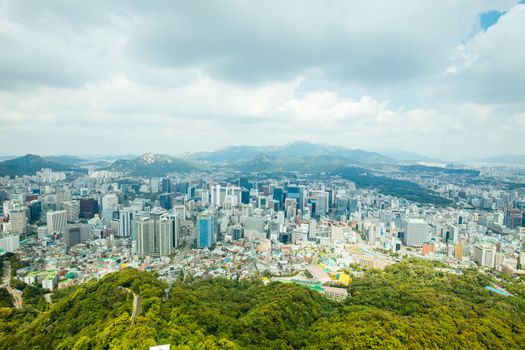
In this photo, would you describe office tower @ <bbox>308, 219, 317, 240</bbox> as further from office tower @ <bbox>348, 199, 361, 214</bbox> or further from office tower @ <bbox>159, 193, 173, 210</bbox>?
office tower @ <bbox>159, 193, 173, 210</bbox>

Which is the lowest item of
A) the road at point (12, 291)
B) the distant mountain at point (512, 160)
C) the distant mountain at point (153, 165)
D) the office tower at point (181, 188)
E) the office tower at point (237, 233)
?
the office tower at point (237, 233)

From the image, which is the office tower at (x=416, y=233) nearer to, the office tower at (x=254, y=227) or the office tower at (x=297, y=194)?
the office tower at (x=254, y=227)

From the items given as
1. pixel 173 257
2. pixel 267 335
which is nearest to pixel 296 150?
pixel 173 257

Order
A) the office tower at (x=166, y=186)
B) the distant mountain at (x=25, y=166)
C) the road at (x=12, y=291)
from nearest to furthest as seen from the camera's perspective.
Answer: the road at (x=12, y=291)
the office tower at (x=166, y=186)
the distant mountain at (x=25, y=166)

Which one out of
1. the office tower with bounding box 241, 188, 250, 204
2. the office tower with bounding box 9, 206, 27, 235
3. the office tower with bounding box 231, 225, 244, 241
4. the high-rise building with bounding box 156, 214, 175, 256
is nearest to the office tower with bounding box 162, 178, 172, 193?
the office tower with bounding box 241, 188, 250, 204

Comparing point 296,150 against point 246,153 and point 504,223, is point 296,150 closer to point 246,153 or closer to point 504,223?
point 246,153

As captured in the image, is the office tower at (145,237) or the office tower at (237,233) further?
the office tower at (237,233)

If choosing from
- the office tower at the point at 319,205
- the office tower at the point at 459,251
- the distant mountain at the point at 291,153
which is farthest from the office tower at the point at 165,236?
the distant mountain at the point at 291,153
